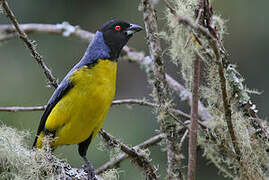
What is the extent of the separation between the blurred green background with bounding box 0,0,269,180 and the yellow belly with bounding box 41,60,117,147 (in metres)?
2.56

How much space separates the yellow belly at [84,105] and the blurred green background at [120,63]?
256cm

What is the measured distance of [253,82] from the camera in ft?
24.5

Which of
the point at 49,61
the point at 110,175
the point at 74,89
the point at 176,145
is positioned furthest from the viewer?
the point at 49,61

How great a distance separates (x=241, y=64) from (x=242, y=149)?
482cm

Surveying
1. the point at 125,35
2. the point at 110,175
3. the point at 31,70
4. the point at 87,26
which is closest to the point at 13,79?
the point at 31,70

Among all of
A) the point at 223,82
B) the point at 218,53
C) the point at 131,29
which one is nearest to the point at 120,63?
the point at 131,29

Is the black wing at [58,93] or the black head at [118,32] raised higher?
the black head at [118,32]

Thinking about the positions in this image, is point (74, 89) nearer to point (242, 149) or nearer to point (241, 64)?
point (242, 149)

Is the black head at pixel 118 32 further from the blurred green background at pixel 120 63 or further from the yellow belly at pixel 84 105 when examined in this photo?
the blurred green background at pixel 120 63

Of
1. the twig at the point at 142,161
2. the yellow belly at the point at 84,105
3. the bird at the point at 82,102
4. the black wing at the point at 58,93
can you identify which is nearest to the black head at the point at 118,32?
the bird at the point at 82,102

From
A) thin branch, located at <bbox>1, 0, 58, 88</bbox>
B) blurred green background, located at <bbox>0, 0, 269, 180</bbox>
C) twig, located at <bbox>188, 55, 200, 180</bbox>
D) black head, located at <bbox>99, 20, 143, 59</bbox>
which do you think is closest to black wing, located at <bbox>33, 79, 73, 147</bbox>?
thin branch, located at <bbox>1, 0, 58, 88</bbox>

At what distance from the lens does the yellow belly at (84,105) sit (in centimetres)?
396

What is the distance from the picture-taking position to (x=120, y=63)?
888cm

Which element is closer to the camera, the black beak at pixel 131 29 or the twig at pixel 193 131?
the twig at pixel 193 131
